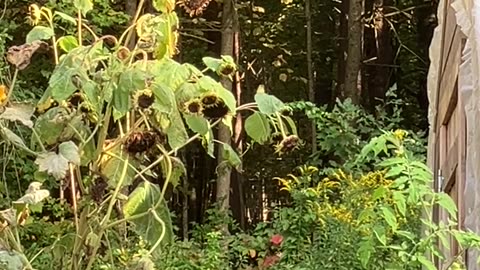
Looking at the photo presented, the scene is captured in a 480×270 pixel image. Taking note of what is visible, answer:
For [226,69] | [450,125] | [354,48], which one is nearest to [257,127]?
[226,69]

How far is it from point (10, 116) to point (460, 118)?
2014mm

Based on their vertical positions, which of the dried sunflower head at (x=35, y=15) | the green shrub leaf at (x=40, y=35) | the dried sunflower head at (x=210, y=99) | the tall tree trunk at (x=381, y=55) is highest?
the dried sunflower head at (x=35, y=15)

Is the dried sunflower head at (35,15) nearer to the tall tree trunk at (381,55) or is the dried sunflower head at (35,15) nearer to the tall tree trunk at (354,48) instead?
the tall tree trunk at (354,48)

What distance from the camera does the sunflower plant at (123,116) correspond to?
261 centimetres

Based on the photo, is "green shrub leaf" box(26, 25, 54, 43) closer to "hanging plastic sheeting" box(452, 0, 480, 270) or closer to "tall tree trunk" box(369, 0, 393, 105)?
"hanging plastic sheeting" box(452, 0, 480, 270)

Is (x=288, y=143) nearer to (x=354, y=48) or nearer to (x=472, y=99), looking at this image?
(x=472, y=99)

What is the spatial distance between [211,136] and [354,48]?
541 cm

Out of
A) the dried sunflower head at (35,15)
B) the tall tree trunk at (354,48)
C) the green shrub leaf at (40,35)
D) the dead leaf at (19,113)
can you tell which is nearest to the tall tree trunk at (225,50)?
the tall tree trunk at (354,48)

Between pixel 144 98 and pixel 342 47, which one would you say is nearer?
pixel 144 98

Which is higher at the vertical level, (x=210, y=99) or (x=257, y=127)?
(x=210, y=99)

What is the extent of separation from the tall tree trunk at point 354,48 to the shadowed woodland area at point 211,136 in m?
0.02

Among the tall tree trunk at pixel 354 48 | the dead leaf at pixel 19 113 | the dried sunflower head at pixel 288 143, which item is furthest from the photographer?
the tall tree trunk at pixel 354 48

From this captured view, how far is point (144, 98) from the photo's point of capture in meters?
2.63

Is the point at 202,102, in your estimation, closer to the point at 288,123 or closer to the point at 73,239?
the point at 288,123
